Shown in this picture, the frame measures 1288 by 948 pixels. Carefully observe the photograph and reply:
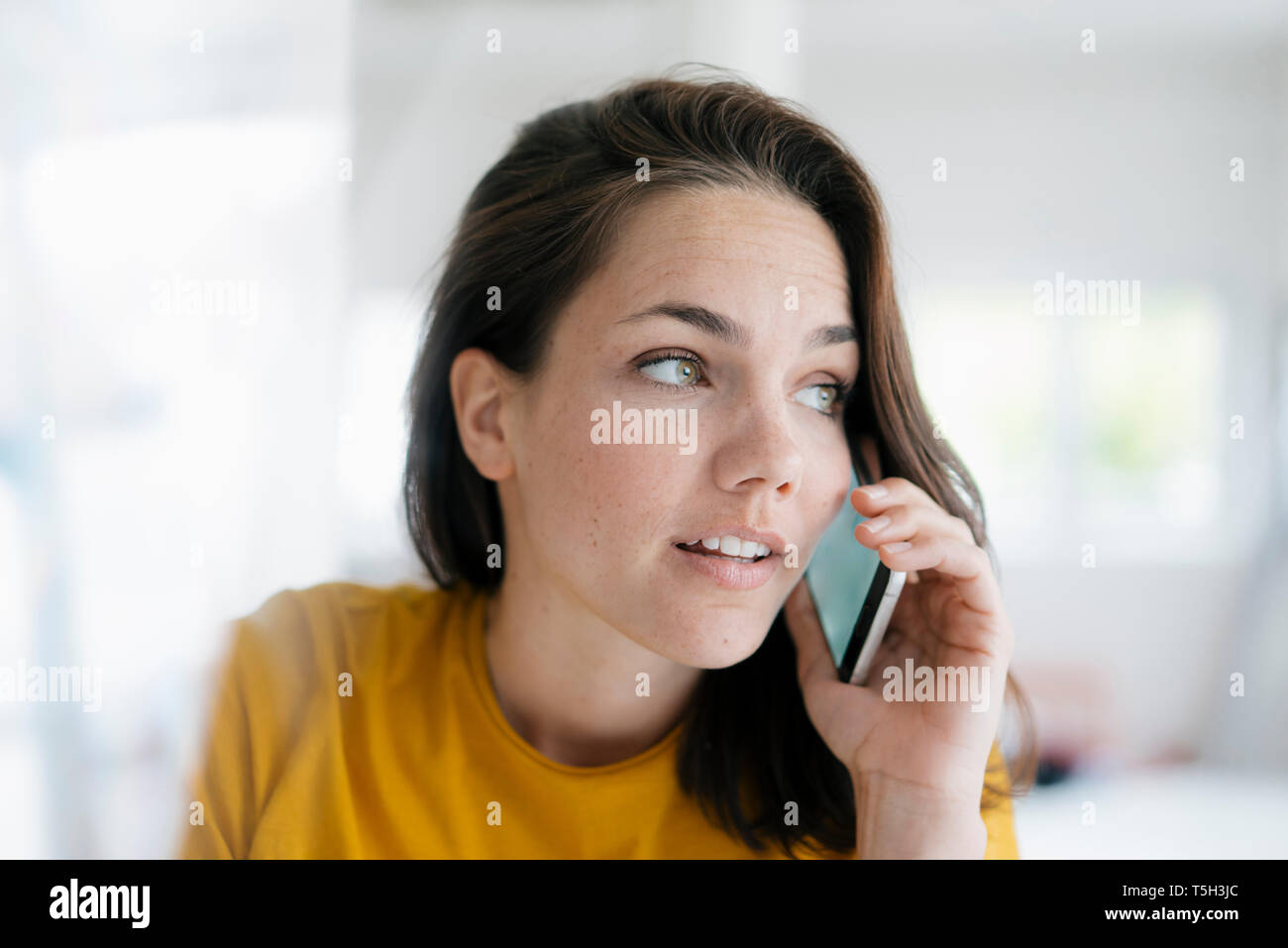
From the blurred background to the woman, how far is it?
0.17m

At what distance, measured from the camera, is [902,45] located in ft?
5.15

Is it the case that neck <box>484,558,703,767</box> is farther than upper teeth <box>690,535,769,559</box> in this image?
Yes

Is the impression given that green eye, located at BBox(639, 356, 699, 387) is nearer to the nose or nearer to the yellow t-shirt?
the nose

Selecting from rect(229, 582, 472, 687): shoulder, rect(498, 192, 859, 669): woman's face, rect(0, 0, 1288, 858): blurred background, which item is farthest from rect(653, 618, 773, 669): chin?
rect(0, 0, 1288, 858): blurred background

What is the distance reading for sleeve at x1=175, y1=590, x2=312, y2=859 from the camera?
3.03ft

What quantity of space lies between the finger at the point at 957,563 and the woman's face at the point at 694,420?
0.40ft

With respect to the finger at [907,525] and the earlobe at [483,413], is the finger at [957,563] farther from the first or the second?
the earlobe at [483,413]

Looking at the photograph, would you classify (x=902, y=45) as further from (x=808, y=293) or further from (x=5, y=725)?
(x=5, y=725)

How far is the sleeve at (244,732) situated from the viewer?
92cm

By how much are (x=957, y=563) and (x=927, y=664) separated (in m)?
0.15

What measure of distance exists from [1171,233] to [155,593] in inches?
104

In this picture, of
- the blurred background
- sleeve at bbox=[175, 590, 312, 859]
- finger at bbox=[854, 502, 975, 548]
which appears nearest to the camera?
finger at bbox=[854, 502, 975, 548]

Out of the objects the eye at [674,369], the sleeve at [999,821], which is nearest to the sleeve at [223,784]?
the eye at [674,369]
